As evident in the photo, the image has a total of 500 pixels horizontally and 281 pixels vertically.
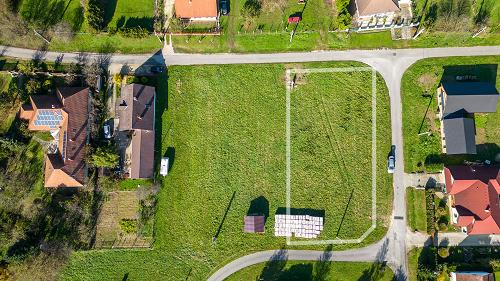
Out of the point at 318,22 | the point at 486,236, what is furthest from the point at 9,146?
the point at 486,236

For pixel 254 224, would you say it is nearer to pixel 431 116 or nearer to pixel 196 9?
pixel 431 116

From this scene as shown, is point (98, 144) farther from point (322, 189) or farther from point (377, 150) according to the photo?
point (377, 150)

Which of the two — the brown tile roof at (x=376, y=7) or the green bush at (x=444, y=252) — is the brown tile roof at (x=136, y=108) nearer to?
the brown tile roof at (x=376, y=7)

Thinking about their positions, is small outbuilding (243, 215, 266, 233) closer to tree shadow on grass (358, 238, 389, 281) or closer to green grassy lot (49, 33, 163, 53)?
tree shadow on grass (358, 238, 389, 281)

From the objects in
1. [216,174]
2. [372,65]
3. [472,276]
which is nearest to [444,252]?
[472,276]

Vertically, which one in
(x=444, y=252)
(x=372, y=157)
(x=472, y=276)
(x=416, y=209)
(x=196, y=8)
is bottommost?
(x=472, y=276)

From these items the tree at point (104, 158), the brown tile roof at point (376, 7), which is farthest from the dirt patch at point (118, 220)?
the brown tile roof at point (376, 7)
